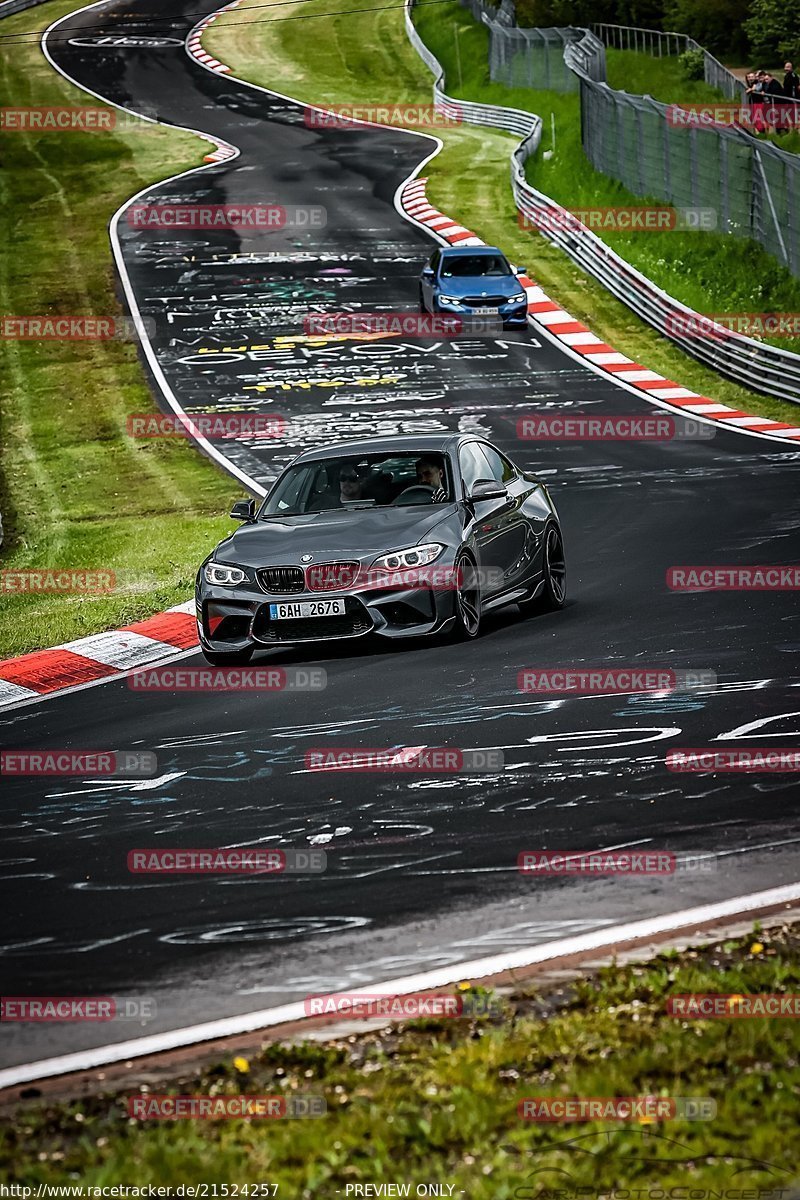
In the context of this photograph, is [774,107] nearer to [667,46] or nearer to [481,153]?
[667,46]

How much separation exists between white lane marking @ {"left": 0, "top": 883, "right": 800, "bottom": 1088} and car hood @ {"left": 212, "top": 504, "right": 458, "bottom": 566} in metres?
Answer: 5.81

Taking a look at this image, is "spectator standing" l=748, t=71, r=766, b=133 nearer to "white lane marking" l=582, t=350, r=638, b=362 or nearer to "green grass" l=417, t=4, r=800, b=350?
"green grass" l=417, t=4, r=800, b=350

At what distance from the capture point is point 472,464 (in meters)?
13.2

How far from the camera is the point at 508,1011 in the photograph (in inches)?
214

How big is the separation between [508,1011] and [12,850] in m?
3.13

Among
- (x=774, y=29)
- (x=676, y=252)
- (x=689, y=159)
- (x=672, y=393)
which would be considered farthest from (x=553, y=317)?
(x=774, y=29)

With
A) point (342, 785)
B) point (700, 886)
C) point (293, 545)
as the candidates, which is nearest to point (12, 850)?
point (342, 785)

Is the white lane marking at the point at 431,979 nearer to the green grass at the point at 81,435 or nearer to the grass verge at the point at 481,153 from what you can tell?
the green grass at the point at 81,435

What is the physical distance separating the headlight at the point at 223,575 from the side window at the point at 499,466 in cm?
241

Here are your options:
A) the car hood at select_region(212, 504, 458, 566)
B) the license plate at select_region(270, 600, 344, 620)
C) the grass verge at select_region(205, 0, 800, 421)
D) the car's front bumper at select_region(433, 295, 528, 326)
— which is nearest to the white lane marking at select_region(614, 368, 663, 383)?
the grass verge at select_region(205, 0, 800, 421)

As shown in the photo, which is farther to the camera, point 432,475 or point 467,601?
point 432,475

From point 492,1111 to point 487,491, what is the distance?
8378 millimetres

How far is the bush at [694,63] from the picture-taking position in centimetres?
4719

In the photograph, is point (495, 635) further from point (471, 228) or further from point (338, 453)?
point (471, 228)
